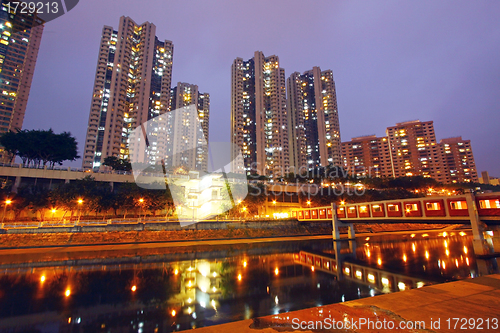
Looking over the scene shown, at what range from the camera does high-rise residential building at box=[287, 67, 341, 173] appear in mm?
140000

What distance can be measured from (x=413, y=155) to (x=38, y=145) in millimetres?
207910

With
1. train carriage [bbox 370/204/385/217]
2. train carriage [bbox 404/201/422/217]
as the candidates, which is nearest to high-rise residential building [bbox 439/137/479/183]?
train carriage [bbox 370/204/385/217]

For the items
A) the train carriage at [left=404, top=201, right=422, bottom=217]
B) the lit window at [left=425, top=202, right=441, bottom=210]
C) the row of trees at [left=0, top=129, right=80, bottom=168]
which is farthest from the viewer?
the row of trees at [left=0, top=129, right=80, bottom=168]

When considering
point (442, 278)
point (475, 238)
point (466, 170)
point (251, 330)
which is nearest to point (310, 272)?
point (442, 278)

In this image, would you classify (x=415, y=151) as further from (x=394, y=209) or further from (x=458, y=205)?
(x=458, y=205)

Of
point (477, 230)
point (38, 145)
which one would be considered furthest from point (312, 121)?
point (38, 145)

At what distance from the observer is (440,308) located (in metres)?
8.55

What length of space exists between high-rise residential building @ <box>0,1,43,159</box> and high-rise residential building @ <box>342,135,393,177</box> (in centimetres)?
19808

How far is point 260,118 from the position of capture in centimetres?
13100

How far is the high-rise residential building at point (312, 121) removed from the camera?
14000cm

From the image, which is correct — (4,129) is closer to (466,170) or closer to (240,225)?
(240,225)

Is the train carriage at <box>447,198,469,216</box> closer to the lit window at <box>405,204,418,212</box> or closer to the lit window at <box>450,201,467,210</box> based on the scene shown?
the lit window at <box>450,201,467,210</box>

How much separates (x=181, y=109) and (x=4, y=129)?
87.9 meters

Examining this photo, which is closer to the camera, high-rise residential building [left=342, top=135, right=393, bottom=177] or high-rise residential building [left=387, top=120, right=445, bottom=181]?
high-rise residential building [left=387, top=120, right=445, bottom=181]
